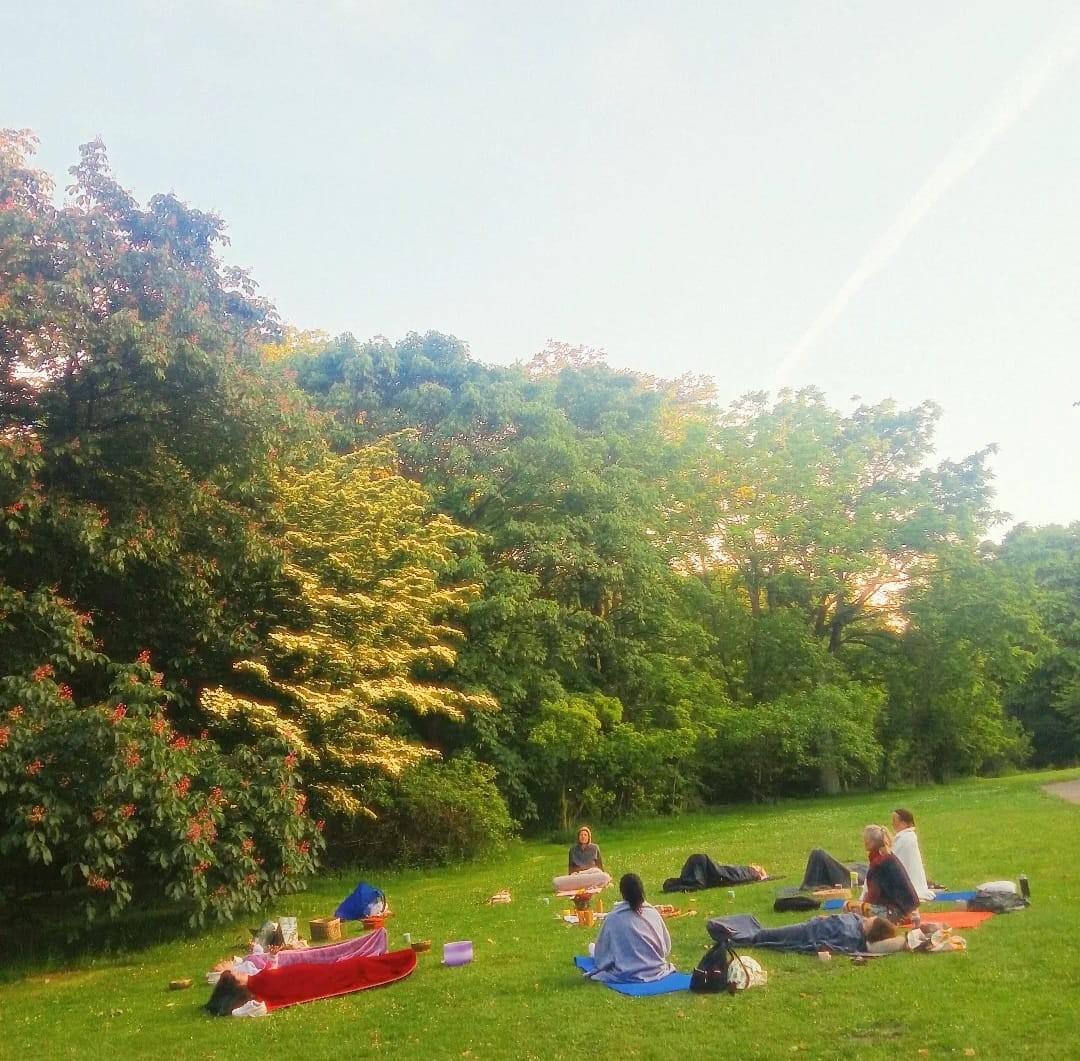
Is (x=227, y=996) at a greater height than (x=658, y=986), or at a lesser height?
greater

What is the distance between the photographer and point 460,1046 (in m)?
8.27

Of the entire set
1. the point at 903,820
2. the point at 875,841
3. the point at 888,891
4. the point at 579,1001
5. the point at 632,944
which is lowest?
the point at 579,1001

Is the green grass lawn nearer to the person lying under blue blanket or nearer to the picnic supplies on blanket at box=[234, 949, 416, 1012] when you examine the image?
the picnic supplies on blanket at box=[234, 949, 416, 1012]

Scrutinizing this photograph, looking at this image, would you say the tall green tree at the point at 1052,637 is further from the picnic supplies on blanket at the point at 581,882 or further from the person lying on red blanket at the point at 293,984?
the person lying on red blanket at the point at 293,984

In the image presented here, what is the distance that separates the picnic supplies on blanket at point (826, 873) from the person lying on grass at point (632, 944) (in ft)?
14.3

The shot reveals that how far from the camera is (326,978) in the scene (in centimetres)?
1052

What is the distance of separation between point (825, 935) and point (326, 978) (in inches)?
212

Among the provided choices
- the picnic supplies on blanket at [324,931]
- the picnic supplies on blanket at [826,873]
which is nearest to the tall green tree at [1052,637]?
the picnic supplies on blanket at [826,873]

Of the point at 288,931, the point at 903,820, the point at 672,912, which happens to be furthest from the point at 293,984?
the point at 903,820

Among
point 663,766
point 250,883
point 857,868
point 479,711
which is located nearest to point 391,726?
point 479,711

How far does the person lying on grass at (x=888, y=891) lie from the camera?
10.9 m

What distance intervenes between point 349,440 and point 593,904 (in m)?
16.6

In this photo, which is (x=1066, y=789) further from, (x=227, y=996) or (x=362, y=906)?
(x=227, y=996)

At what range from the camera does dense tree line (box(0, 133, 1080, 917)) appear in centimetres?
1432
